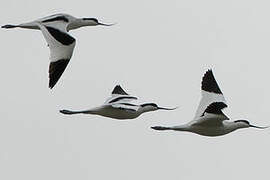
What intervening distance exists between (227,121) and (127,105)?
2.08 metres

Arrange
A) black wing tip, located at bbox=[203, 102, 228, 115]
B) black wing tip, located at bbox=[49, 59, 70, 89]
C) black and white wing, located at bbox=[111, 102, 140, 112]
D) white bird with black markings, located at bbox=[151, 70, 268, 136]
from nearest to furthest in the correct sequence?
black wing tip, located at bbox=[49, 59, 70, 89] → black wing tip, located at bbox=[203, 102, 228, 115] → white bird with black markings, located at bbox=[151, 70, 268, 136] → black and white wing, located at bbox=[111, 102, 140, 112]

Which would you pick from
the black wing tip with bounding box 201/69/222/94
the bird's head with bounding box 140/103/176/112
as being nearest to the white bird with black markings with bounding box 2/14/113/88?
the bird's head with bounding box 140/103/176/112

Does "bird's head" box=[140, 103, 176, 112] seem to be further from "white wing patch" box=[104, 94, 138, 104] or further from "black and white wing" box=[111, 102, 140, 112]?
"black and white wing" box=[111, 102, 140, 112]

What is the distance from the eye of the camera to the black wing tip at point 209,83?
92.4 feet

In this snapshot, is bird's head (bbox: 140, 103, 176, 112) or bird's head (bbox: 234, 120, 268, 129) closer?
bird's head (bbox: 234, 120, 268, 129)

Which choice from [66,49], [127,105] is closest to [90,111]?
[127,105]

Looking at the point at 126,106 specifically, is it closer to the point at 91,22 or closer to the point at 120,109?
the point at 120,109

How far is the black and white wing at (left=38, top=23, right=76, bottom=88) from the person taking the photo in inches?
963

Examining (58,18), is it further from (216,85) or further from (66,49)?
(216,85)

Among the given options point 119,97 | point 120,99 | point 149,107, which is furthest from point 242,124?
point 119,97

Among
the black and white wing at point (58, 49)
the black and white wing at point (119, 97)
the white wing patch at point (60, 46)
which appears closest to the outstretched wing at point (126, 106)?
the black and white wing at point (119, 97)

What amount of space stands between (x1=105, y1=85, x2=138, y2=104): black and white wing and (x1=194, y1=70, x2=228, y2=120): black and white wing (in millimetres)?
1503

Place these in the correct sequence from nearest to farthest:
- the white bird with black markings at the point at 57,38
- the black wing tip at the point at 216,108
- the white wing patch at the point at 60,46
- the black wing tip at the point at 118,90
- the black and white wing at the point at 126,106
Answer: the white bird with black markings at the point at 57,38 → the white wing patch at the point at 60,46 → the black wing tip at the point at 216,108 → the black and white wing at the point at 126,106 → the black wing tip at the point at 118,90

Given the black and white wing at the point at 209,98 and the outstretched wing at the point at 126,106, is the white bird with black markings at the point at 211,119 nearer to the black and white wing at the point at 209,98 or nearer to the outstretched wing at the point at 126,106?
the black and white wing at the point at 209,98
